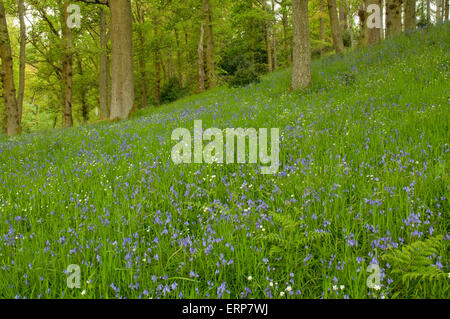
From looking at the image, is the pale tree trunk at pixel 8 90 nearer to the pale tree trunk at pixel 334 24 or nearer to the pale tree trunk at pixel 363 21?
the pale tree trunk at pixel 334 24

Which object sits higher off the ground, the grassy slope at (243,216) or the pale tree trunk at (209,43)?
the pale tree trunk at (209,43)

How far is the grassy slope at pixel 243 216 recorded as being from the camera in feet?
7.84

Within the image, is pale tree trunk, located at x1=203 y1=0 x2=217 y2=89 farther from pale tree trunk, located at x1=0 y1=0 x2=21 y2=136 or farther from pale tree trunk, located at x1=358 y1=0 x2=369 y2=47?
pale tree trunk, located at x1=0 y1=0 x2=21 y2=136

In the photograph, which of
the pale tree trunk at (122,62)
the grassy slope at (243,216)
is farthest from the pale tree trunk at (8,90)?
the grassy slope at (243,216)

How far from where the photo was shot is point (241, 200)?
3.50m

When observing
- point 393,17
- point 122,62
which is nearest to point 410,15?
point 393,17

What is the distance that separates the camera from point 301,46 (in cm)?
1103

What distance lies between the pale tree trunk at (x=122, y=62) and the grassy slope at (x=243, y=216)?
26.0ft

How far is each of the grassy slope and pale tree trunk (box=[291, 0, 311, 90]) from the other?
497 cm

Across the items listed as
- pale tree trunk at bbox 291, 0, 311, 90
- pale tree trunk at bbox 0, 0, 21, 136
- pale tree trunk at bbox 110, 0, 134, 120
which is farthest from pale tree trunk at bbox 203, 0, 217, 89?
pale tree trunk at bbox 291, 0, 311, 90

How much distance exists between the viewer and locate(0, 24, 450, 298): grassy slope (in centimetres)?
239

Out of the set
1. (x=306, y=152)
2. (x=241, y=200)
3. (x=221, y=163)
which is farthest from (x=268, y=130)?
(x=241, y=200)
